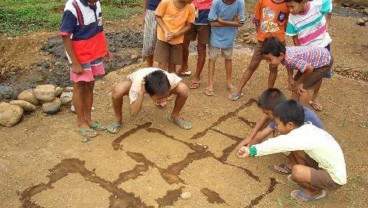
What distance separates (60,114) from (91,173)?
115cm

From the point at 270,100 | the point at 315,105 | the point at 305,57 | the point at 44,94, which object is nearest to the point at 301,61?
the point at 305,57

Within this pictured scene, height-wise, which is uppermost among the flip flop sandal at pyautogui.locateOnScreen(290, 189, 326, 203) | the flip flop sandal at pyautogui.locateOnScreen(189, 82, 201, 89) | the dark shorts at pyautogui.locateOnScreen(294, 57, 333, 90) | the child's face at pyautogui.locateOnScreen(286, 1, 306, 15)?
the child's face at pyautogui.locateOnScreen(286, 1, 306, 15)

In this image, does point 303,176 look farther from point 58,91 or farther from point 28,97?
point 28,97

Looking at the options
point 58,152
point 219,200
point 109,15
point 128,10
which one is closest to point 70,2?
Answer: point 58,152

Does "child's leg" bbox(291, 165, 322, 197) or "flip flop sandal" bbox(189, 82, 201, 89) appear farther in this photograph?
"flip flop sandal" bbox(189, 82, 201, 89)

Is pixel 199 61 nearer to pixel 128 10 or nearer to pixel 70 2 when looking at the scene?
pixel 70 2

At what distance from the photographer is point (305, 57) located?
163 inches

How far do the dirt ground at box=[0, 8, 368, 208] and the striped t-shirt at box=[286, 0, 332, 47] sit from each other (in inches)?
36.9

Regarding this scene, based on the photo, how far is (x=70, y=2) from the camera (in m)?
3.64

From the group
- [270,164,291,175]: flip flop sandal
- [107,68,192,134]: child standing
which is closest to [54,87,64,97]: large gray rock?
[107,68,192,134]: child standing

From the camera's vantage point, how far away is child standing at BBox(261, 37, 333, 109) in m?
4.02

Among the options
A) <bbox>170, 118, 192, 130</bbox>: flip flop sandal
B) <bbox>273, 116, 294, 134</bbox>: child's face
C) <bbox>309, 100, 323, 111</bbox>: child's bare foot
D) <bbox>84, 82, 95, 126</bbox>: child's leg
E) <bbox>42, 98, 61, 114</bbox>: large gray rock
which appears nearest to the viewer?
<bbox>273, 116, 294, 134</bbox>: child's face

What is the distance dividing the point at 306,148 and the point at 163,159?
1.36m

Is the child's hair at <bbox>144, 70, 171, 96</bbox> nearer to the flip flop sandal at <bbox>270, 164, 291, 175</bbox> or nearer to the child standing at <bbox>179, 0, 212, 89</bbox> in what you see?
the flip flop sandal at <bbox>270, 164, 291, 175</bbox>
